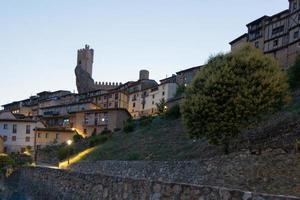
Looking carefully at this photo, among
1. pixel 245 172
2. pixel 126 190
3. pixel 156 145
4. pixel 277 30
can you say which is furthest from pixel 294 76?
pixel 126 190

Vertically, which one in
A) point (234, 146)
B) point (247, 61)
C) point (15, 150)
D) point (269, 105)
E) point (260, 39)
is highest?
point (260, 39)

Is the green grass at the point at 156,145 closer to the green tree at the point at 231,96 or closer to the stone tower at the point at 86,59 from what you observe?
the green tree at the point at 231,96

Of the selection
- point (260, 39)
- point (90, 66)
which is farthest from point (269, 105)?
point (90, 66)

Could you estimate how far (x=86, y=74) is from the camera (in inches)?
5359

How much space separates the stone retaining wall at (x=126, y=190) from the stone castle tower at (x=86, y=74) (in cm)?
10830

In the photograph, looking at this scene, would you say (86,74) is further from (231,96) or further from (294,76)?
(231,96)

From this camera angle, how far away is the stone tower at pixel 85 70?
133 meters

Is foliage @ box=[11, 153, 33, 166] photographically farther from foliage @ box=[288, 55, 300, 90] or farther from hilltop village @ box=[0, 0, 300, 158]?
foliage @ box=[288, 55, 300, 90]

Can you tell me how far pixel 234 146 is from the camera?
30328 mm

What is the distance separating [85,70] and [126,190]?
424ft

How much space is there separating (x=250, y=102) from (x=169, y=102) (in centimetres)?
4601

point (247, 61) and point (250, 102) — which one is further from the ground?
point (247, 61)

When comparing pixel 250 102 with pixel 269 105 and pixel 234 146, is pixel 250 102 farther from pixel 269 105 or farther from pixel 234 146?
pixel 234 146

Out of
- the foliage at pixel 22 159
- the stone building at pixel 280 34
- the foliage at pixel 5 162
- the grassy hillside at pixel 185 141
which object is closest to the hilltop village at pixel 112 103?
the stone building at pixel 280 34
